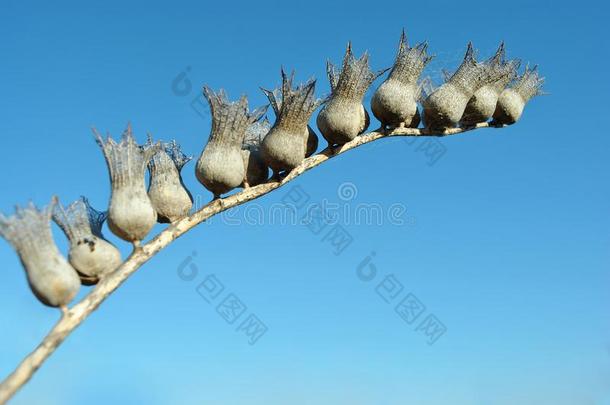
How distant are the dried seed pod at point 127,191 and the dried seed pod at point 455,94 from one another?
2.79 m

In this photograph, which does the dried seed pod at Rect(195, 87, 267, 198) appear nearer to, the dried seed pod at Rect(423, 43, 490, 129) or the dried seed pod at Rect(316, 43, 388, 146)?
the dried seed pod at Rect(316, 43, 388, 146)

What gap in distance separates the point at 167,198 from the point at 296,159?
3.61ft

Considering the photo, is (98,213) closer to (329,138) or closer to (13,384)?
(13,384)

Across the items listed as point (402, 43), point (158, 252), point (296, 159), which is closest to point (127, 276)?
point (158, 252)

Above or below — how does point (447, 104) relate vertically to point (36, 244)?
above

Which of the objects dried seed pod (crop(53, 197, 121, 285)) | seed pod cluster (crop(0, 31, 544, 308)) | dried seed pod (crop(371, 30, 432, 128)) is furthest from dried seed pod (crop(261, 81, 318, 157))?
dried seed pod (crop(53, 197, 121, 285))

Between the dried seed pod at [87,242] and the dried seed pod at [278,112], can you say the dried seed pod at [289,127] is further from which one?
the dried seed pod at [87,242]

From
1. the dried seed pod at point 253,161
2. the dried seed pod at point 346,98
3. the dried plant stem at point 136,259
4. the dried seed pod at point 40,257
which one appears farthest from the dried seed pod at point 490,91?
the dried seed pod at point 40,257

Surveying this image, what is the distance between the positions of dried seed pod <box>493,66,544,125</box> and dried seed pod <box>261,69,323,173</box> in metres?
2.29

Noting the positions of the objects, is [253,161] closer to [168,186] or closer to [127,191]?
[168,186]

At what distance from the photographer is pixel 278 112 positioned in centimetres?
623

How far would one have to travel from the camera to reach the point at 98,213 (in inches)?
225

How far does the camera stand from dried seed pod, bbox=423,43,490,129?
694 cm

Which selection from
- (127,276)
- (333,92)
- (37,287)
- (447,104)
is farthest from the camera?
(447,104)
